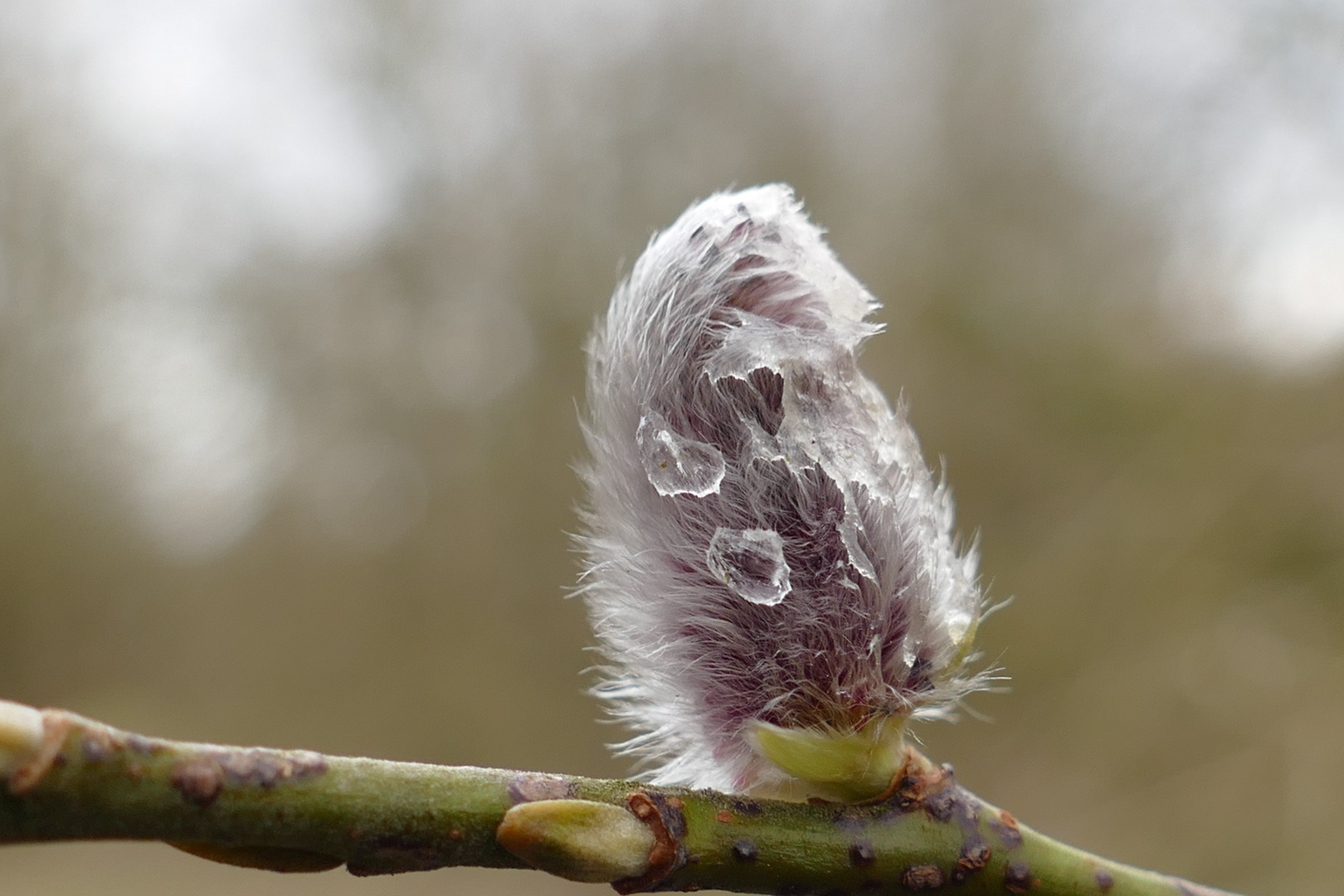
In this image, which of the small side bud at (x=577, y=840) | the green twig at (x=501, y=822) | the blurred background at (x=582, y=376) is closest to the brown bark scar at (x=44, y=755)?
the green twig at (x=501, y=822)

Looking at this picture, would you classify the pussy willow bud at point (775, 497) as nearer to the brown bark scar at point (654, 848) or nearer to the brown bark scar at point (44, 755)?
the brown bark scar at point (654, 848)

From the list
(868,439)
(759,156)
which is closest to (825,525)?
(868,439)

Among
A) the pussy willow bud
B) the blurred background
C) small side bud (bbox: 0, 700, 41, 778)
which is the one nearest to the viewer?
small side bud (bbox: 0, 700, 41, 778)

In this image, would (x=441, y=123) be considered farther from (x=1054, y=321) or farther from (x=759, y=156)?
(x=1054, y=321)

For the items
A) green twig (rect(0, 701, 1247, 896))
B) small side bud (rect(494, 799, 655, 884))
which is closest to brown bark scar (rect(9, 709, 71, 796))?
green twig (rect(0, 701, 1247, 896))

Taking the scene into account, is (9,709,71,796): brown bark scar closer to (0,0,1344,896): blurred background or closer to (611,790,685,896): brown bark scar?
(611,790,685,896): brown bark scar

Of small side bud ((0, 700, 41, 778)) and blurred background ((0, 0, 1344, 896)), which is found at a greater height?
blurred background ((0, 0, 1344, 896))

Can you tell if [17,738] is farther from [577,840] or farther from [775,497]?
[775,497]
